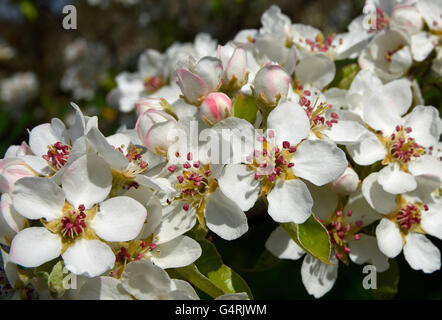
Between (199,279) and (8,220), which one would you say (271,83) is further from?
(8,220)

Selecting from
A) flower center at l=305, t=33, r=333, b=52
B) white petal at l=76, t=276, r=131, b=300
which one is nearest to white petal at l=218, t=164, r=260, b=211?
white petal at l=76, t=276, r=131, b=300

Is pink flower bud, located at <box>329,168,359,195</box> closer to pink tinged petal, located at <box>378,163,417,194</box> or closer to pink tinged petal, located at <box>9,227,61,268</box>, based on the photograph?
pink tinged petal, located at <box>378,163,417,194</box>

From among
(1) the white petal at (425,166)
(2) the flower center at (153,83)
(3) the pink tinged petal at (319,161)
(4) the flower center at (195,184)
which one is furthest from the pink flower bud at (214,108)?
(2) the flower center at (153,83)

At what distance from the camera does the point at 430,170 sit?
4.21ft

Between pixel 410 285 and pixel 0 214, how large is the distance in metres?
1.83

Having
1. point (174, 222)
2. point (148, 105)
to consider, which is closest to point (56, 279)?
point (174, 222)

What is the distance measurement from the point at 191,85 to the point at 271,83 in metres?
0.21

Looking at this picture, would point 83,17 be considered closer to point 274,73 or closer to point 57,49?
point 57,49

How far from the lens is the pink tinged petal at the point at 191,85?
123 cm

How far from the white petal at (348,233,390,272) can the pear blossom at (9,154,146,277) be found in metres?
0.61

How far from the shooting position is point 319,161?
46.4 inches

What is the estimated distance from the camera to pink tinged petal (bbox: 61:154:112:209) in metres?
1.08

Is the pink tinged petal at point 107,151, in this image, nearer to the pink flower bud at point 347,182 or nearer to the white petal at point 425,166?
the pink flower bud at point 347,182
